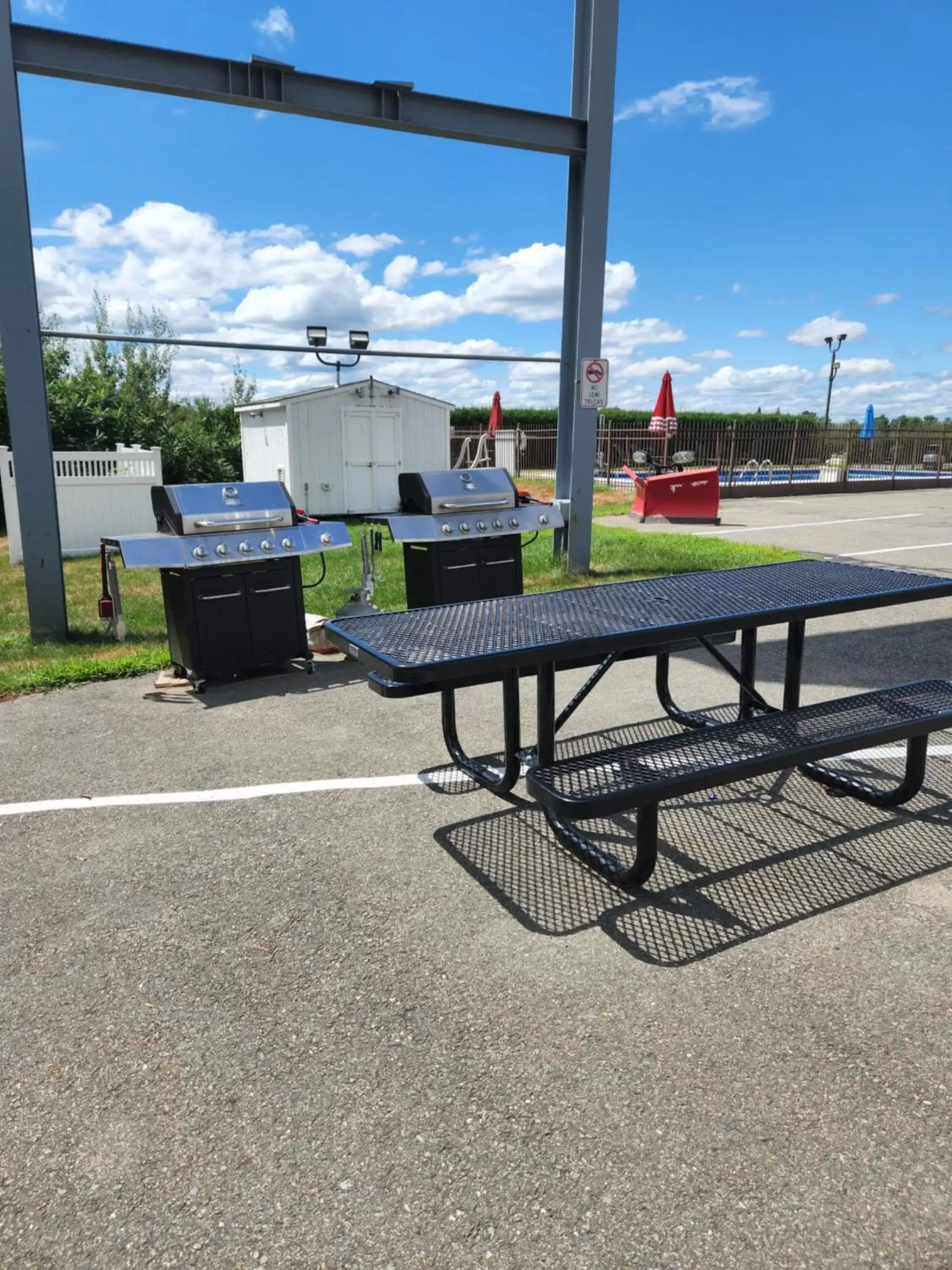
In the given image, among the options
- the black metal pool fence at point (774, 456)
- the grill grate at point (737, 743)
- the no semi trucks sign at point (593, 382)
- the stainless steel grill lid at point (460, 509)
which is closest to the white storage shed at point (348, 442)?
the black metal pool fence at point (774, 456)

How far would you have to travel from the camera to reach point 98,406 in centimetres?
1920

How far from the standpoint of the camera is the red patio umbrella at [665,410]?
18781 mm

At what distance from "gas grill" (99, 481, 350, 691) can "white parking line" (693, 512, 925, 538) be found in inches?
303

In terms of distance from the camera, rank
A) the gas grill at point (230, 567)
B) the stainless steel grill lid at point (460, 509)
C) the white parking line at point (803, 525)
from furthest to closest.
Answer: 1. the white parking line at point (803, 525)
2. the stainless steel grill lid at point (460, 509)
3. the gas grill at point (230, 567)

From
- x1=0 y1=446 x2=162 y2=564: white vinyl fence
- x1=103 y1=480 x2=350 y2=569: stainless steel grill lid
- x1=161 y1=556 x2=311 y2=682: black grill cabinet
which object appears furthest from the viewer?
x1=0 y1=446 x2=162 y2=564: white vinyl fence

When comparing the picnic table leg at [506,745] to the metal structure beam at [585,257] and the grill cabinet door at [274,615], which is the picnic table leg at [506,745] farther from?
the metal structure beam at [585,257]

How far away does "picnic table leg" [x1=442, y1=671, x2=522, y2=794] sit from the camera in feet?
10.8

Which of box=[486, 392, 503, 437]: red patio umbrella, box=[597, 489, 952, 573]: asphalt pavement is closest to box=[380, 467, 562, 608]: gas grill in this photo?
box=[597, 489, 952, 573]: asphalt pavement

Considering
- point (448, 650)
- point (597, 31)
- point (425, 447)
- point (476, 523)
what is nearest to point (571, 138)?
point (597, 31)

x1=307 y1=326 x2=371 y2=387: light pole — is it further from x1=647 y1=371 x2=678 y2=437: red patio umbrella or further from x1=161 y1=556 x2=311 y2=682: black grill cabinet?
x1=647 y1=371 x2=678 y2=437: red patio umbrella

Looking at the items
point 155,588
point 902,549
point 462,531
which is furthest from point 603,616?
point 902,549

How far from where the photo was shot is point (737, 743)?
3008mm

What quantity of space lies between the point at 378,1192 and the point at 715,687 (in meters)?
3.94

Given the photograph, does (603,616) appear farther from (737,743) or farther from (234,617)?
(234,617)
